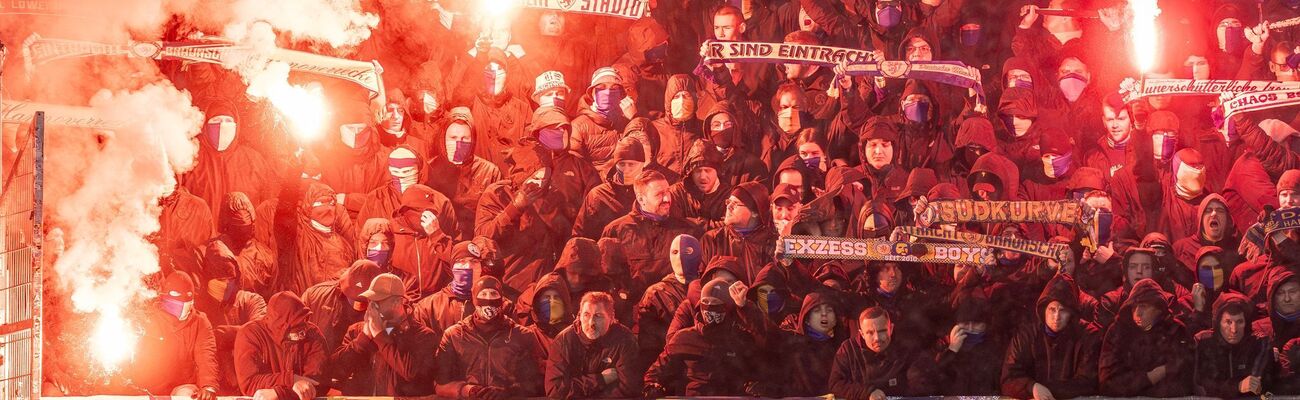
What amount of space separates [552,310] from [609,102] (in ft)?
2.93

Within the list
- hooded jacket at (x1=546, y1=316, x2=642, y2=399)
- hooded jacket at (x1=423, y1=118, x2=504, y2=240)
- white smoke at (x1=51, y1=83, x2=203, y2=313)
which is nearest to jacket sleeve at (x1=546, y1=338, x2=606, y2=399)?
hooded jacket at (x1=546, y1=316, x2=642, y2=399)

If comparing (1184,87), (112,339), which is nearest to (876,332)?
(1184,87)

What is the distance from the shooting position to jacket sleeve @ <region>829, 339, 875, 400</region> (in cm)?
469

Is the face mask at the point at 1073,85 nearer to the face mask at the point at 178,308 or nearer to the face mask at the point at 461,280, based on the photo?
the face mask at the point at 461,280

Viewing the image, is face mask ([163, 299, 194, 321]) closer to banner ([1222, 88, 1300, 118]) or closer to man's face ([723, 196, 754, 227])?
man's face ([723, 196, 754, 227])

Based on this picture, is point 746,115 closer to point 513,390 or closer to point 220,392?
point 513,390

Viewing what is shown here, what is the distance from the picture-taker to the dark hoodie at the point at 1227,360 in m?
4.79

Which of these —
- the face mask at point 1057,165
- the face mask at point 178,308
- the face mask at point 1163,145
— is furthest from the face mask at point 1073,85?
the face mask at point 178,308

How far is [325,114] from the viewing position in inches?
184

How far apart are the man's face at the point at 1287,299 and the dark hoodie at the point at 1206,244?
8.7 inches

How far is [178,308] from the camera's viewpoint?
4660mm

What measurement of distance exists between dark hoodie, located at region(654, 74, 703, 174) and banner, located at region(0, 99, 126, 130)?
87.6 inches

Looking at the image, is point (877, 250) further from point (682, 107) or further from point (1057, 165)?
point (682, 107)

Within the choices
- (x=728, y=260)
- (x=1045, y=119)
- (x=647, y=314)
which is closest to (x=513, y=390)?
(x=647, y=314)
